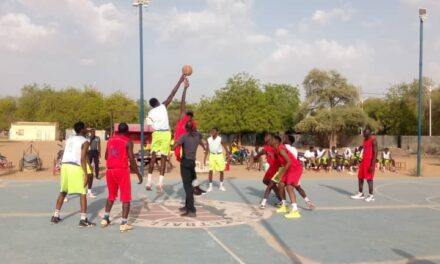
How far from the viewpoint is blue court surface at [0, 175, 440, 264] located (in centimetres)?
675

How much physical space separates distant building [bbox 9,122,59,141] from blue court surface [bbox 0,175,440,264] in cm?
6498

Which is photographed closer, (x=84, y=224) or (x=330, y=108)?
(x=84, y=224)

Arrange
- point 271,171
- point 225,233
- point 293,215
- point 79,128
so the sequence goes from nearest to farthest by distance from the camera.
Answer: point 225,233 < point 79,128 < point 293,215 < point 271,171

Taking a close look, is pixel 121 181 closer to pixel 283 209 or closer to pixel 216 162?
pixel 283 209

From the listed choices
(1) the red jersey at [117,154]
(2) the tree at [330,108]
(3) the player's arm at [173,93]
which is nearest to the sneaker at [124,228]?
(1) the red jersey at [117,154]

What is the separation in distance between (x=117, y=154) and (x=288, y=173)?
396cm

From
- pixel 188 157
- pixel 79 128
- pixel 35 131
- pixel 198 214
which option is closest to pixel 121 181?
pixel 79 128

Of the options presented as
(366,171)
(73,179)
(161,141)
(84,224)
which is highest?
(161,141)

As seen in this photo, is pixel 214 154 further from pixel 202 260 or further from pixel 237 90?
pixel 237 90

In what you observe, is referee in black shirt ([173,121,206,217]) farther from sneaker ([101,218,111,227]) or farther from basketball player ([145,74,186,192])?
sneaker ([101,218,111,227])

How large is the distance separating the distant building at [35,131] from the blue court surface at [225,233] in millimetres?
64978

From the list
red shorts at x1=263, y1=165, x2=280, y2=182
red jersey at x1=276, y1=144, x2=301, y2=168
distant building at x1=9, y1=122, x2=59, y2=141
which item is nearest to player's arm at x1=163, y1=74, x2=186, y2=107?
red jersey at x1=276, y1=144, x2=301, y2=168

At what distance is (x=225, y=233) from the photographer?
827 cm

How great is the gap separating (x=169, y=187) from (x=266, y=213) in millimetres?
5672
